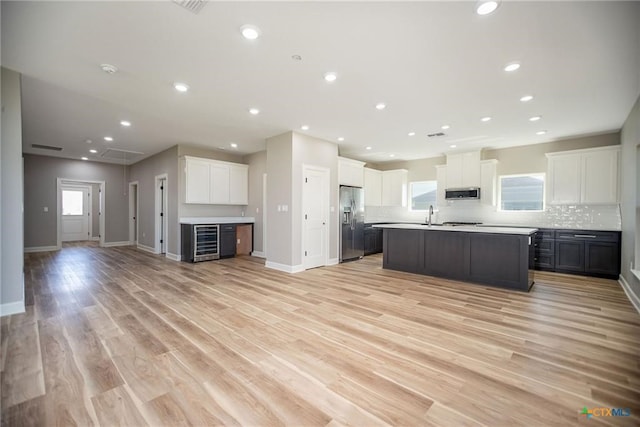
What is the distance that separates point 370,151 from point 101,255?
7.66m

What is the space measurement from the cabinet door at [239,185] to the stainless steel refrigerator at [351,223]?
9.91ft

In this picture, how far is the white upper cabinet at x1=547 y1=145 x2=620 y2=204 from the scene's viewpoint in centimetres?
511

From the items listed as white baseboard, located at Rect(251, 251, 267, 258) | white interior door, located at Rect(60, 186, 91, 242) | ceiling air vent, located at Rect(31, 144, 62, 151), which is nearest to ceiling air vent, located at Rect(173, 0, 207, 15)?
white baseboard, located at Rect(251, 251, 267, 258)

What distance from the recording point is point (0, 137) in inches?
118

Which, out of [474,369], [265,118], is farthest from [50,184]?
[474,369]

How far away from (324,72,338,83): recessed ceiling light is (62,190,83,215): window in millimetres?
11832

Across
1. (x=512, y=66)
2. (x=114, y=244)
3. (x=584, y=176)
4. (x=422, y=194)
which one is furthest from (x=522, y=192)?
(x=114, y=244)

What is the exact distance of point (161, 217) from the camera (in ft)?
24.8

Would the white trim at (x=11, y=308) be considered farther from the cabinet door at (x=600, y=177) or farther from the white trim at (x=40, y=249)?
the cabinet door at (x=600, y=177)

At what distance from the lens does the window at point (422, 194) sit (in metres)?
7.91

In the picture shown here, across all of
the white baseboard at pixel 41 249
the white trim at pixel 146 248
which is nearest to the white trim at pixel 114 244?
the white trim at pixel 146 248

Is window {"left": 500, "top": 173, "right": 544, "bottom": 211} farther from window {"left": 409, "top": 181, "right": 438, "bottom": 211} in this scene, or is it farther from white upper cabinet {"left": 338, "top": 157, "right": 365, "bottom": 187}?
white upper cabinet {"left": 338, "top": 157, "right": 365, "bottom": 187}

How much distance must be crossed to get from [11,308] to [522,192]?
9182mm

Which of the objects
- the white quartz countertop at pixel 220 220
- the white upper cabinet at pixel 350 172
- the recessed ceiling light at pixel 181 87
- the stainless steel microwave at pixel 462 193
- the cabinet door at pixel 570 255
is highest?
the recessed ceiling light at pixel 181 87
